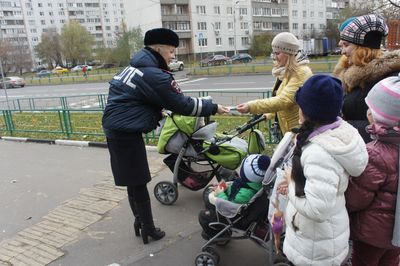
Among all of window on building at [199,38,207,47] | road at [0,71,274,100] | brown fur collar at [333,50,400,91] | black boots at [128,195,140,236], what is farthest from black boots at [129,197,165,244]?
window on building at [199,38,207,47]

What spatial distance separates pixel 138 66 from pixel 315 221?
1981mm

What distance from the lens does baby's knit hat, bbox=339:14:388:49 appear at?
2.59m

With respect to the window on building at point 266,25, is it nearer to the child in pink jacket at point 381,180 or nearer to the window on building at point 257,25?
the window on building at point 257,25

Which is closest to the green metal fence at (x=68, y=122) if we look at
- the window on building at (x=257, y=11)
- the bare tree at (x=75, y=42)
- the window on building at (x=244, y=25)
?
the window on building at (x=244, y=25)

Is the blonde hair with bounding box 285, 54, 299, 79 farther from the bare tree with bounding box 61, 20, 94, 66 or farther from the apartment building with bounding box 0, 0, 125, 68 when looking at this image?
the apartment building with bounding box 0, 0, 125, 68

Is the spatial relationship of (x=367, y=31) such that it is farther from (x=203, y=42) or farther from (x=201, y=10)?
(x=201, y=10)

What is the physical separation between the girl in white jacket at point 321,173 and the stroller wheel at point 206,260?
0.94m

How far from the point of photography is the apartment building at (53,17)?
8475cm

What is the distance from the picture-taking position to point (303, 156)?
2.00m

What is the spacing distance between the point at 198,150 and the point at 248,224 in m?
1.32

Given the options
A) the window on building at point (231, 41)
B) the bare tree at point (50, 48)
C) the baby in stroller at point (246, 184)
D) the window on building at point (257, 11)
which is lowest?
the baby in stroller at point (246, 184)

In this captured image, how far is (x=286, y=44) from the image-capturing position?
128 inches

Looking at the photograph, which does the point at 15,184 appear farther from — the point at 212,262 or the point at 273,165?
the point at 273,165

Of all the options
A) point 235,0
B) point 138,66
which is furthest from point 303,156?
point 235,0
